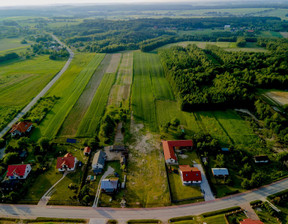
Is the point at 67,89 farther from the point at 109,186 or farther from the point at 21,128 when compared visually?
the point at 109,186

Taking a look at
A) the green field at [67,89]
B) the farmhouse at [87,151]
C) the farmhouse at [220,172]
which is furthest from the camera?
the green field at [67,89]

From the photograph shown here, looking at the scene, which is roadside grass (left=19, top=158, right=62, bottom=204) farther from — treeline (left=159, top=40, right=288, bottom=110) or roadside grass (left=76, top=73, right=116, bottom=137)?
treeline (left=159, top=40, right=288, bottom=110)

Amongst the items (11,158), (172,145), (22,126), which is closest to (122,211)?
(172,145)

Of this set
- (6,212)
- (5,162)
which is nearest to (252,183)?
(6,212)

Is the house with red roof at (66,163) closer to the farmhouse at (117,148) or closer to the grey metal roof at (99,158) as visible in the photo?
the grey metal roof at (99,158)

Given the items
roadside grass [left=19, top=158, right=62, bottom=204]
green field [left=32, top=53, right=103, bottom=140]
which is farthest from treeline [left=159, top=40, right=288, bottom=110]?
roadside grass [left=19, top=158, right=62, bottom=204]

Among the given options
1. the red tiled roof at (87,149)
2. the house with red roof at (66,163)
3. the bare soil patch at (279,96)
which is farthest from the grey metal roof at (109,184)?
the bare soil patch at (279,96)
